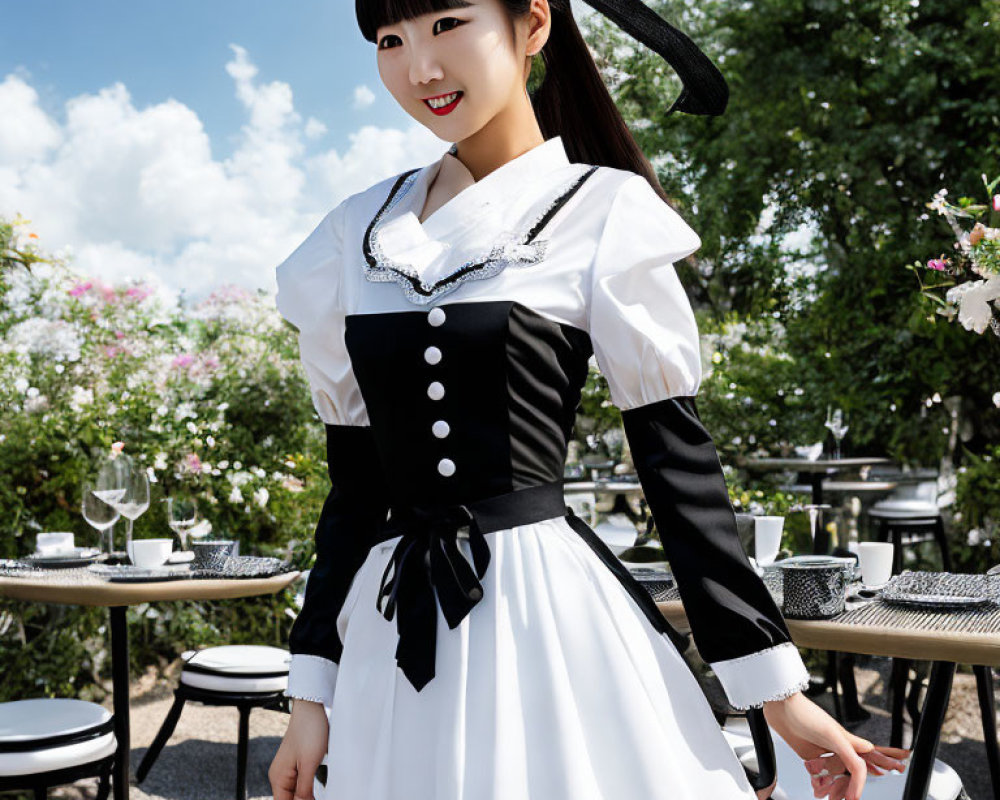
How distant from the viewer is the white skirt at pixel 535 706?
960mm

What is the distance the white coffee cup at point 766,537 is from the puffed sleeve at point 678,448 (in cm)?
186

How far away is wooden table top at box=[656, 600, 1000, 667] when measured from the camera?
1.96 metres

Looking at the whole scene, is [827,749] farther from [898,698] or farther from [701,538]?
[898,698]

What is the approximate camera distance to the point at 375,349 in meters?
1.14

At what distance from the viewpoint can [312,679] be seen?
45.2 inches

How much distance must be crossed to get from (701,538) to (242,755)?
2.97 m

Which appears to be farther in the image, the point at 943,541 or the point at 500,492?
the point at 943,541

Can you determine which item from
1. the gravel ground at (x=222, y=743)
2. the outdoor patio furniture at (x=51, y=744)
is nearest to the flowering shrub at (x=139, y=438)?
the gravel ground at (x=222, y=743)

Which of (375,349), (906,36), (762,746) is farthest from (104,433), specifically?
(906,36)

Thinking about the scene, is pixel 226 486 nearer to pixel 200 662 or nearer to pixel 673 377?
pixel 200 662

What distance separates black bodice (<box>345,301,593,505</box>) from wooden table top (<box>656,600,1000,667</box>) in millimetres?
1086

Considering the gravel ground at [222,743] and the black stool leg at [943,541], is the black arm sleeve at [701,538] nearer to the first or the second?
the gravel ground at [222,743]

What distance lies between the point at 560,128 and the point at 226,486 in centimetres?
391

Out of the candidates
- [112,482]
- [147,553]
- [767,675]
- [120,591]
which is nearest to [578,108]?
[767,675]
